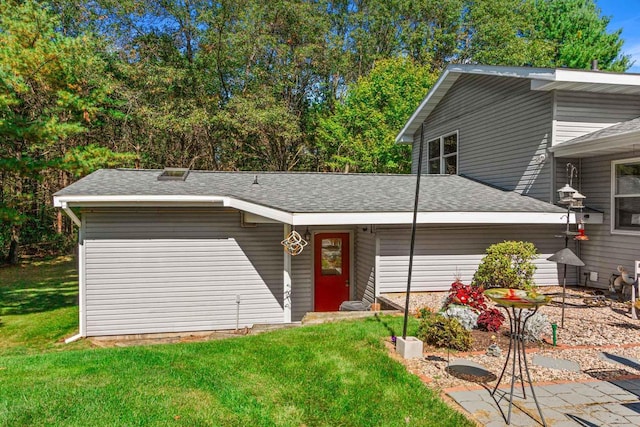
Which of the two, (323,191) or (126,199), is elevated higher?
(323,191)

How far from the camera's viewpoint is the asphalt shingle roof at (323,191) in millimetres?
7730

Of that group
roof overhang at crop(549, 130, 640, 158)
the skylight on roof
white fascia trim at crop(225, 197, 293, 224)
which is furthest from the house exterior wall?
the skylight on roof

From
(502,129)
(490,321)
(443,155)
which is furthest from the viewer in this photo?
(443,155)

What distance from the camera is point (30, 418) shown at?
3465mm

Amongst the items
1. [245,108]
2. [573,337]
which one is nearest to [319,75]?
[245,108]

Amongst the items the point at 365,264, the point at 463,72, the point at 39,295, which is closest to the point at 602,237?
the point at 365,264

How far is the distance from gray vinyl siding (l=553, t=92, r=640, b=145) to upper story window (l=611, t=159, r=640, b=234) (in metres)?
1.20

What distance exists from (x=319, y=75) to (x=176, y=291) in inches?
737

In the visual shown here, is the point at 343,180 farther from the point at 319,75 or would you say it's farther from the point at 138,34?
the point at 138,34

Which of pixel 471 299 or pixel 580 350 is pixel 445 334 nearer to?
pixel 471 299

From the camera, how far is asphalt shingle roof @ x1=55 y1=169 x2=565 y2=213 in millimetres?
7730

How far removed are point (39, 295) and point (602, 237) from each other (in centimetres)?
1584

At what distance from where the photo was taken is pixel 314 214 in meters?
6.95

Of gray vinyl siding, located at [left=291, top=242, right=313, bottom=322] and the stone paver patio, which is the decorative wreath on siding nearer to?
gray vinyl siding, located at [left=291, top=242, right=313, bottom=322]
